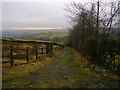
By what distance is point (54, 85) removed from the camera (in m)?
4.62

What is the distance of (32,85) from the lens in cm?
462

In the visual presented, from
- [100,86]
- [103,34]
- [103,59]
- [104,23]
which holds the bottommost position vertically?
[100,86]

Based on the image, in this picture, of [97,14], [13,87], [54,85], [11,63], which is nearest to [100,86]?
[54,85]

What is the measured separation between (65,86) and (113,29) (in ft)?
24.6

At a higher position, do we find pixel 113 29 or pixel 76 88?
pixel 113 29

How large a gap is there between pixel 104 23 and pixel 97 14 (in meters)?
1.07

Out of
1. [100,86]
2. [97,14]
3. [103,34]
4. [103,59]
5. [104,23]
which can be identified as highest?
[97,14]

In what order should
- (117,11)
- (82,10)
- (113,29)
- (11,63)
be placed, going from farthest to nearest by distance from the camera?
(82,10) < (113,29) < (117,11) < (11,63)

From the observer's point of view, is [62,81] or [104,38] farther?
[104,38]

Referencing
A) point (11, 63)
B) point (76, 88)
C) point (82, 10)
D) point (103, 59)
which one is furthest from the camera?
point (82, 10)

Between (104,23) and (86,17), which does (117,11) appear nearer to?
(104,23)

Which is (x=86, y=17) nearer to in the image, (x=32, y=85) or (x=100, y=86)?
(x=100, y=86)

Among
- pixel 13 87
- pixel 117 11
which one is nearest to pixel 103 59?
pixel 117 11

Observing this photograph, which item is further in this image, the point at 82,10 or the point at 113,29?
the point at 82,10
